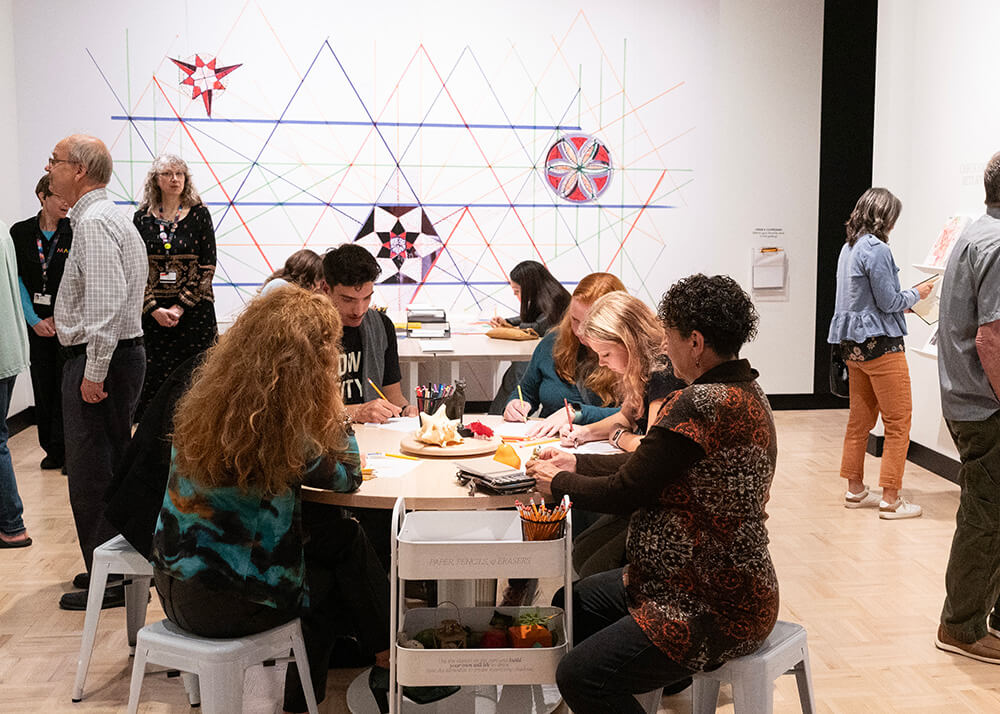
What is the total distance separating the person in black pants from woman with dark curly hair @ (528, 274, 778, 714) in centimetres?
426

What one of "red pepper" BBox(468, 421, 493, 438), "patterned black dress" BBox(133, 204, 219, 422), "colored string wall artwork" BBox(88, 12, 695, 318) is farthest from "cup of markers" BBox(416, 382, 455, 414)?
"colored string wall artwork" BBox(88, 12, 695, 318)

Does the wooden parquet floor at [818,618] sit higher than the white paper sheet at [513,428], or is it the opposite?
the white paper sheet at [513,428]

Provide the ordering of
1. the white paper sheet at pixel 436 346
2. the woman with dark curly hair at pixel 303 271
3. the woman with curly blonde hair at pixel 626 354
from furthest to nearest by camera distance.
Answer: the white paper sheet at pixel 436 346
the woman with dark curly hair at pixel 303 271
the woman with curly blonde hair at pixel 626 354

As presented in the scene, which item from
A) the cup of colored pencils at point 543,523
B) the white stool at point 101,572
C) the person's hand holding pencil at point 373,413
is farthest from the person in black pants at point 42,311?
the cup of colored pencils at point 543,523

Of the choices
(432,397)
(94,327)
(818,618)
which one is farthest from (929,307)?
(94,327)

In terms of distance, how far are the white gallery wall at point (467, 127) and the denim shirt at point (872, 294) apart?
2448mm

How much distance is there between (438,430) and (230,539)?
89 cm

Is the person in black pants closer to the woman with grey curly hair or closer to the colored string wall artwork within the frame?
the woman with grey curly hair

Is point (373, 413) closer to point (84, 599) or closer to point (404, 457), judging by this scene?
point (404, 457)

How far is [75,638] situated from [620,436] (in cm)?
204

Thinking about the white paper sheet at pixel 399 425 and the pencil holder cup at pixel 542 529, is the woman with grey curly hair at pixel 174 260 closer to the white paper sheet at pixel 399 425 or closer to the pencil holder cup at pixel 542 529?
the white paper sheet at pixel 399 425

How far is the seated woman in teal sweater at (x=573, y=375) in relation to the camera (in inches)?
149

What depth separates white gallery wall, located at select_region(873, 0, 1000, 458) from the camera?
17.9 feet

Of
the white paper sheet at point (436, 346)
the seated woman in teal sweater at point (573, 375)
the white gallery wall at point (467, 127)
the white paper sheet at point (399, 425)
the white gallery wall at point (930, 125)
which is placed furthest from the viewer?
the white gallery wall at point (467, 127)
